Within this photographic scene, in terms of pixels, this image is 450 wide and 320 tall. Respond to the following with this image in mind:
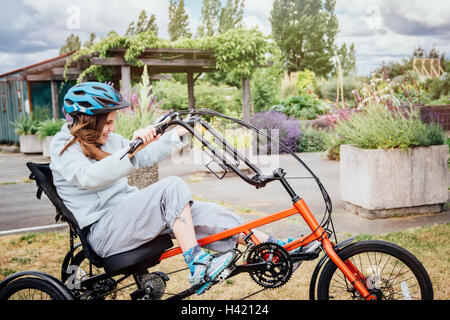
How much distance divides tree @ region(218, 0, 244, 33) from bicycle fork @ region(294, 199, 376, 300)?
2358 cm

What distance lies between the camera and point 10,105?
18.5m

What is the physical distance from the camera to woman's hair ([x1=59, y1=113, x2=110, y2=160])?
2402mm

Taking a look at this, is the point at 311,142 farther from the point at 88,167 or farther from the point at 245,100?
the point at 88,167

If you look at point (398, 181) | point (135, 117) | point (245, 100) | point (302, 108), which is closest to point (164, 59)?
point (245, 100)

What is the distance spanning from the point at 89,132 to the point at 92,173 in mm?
319

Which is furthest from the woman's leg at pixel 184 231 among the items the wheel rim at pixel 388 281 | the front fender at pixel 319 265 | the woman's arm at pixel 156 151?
the wheel rim at pixel 388 281

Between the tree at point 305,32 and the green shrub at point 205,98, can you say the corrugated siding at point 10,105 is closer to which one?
the green shrub at point 205,98

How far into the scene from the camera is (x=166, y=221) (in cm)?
229

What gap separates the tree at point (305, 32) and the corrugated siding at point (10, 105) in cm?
2355

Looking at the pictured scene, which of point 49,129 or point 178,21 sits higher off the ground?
point 178,21

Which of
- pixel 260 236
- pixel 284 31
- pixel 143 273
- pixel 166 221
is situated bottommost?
pixel 143 273
